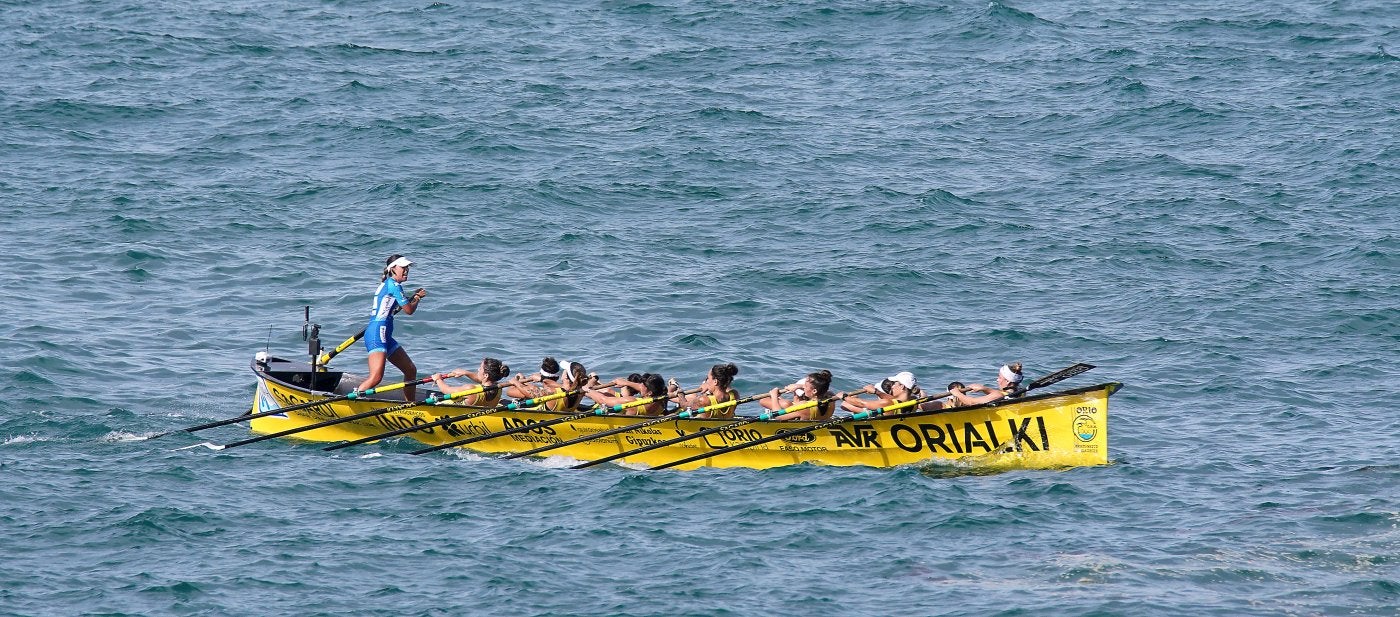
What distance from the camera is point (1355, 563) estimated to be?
59.8 ft

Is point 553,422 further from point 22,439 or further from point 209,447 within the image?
point 22,439

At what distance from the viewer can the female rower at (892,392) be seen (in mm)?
21203

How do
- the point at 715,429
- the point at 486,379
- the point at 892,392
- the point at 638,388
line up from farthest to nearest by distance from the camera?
the point at 486,379 → the point at 638,388 → the point at 715,429 → the point at 892,392

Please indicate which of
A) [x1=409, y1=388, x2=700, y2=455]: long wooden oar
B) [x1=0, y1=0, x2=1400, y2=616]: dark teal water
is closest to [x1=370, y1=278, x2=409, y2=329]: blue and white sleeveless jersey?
[x1=0, y1=0, x2=1400, y2=616]: dark teal water

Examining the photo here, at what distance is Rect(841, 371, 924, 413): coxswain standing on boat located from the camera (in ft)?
69.6

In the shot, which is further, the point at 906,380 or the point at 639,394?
the point at 639,394

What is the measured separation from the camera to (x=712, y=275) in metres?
31.6

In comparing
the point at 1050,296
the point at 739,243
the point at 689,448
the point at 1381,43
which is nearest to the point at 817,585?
the point at 689,448

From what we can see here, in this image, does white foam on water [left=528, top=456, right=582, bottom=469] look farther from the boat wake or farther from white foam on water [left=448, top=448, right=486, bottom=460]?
the boat wake

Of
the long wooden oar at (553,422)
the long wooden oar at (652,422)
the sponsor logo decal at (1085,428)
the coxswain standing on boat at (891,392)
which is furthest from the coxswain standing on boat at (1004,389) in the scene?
the long wooden oar at (553,422)

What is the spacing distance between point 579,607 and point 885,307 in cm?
1399

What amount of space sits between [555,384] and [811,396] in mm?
3673

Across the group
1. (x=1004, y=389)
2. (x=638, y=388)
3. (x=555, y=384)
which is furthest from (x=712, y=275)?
(x=1004, y=389)

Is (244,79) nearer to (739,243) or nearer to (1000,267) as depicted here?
(739,243)
